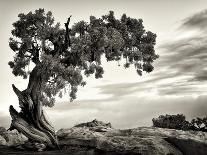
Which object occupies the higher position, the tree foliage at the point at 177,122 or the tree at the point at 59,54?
the tree at the point at 59,54

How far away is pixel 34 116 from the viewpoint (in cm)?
3662

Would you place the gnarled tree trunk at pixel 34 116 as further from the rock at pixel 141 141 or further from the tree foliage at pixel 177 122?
the tree foliage at pixel 177 122

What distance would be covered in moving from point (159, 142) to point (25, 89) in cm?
1367

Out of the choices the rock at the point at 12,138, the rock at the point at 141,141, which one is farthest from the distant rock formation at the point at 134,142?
the rock at the point at 12,138

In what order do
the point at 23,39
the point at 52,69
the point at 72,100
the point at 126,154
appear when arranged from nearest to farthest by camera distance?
1. the point at 126,154
2. the point at 52,69
3. the point at 23,39
4. the point at 72,100

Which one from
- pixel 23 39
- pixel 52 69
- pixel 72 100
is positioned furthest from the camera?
pixel 72 100

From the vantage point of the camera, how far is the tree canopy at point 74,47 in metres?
36.7

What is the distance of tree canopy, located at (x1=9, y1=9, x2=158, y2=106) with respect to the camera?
36719mm

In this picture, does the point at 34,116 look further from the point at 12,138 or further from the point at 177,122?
the point at 177,122

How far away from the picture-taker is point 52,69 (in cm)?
3559

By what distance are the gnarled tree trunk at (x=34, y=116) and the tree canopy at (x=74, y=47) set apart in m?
0.78

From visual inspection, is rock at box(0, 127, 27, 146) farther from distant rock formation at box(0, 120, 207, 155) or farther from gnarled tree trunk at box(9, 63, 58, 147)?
distant rock formation at box(0, 120, 207, 155)

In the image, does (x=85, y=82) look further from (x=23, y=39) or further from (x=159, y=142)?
(x=159, y=142)

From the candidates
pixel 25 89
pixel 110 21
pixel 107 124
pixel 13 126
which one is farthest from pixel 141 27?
pixel 13 126
